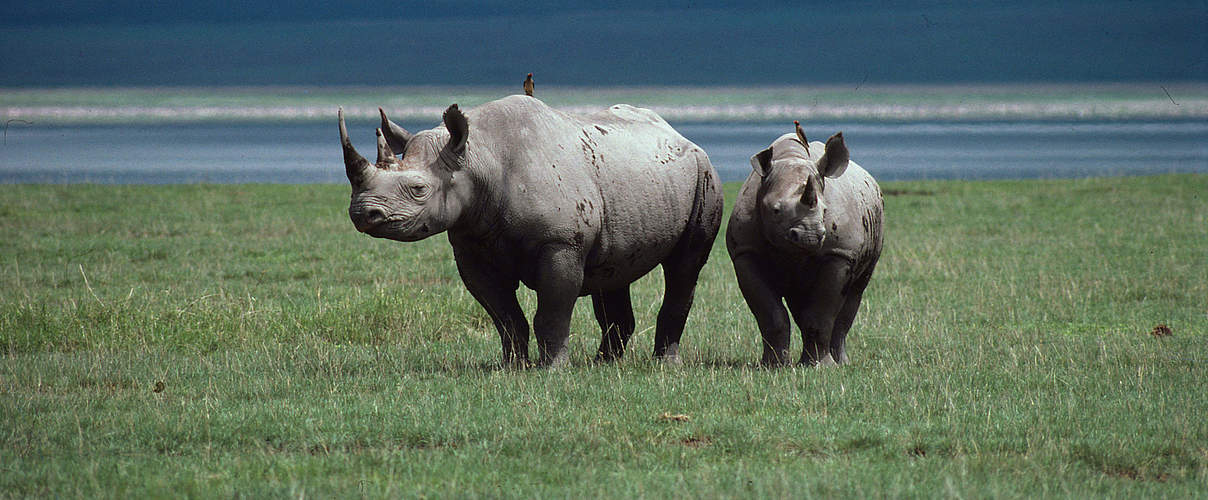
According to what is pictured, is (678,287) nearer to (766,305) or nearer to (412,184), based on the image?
(766,305)

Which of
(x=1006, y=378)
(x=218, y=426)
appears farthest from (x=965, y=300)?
(x=218, y=426)

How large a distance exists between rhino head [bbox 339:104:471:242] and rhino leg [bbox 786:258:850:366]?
2.43 m

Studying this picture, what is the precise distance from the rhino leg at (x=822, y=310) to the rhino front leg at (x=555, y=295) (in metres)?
1.56

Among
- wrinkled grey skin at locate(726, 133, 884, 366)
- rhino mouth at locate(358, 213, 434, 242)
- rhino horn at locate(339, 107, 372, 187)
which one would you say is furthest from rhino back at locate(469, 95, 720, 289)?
rhino horn at locate(339, 107, 372, 187)

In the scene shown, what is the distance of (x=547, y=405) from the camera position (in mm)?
8266

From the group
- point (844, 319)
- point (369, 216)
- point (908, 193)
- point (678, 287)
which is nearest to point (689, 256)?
point (678, 287)

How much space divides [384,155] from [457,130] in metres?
0.48

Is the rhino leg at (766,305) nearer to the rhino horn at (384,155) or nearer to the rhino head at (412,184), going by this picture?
the rhino head at (412,184)

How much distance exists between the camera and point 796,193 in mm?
8984

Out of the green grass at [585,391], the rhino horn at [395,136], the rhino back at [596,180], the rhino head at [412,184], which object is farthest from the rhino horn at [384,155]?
the green grass at [585,391]

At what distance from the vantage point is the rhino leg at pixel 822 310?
9328 millimetres

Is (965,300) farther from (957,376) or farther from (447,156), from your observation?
(447,156)

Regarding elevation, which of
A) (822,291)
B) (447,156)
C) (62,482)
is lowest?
(62,482)

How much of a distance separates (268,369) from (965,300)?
7.12 meters
